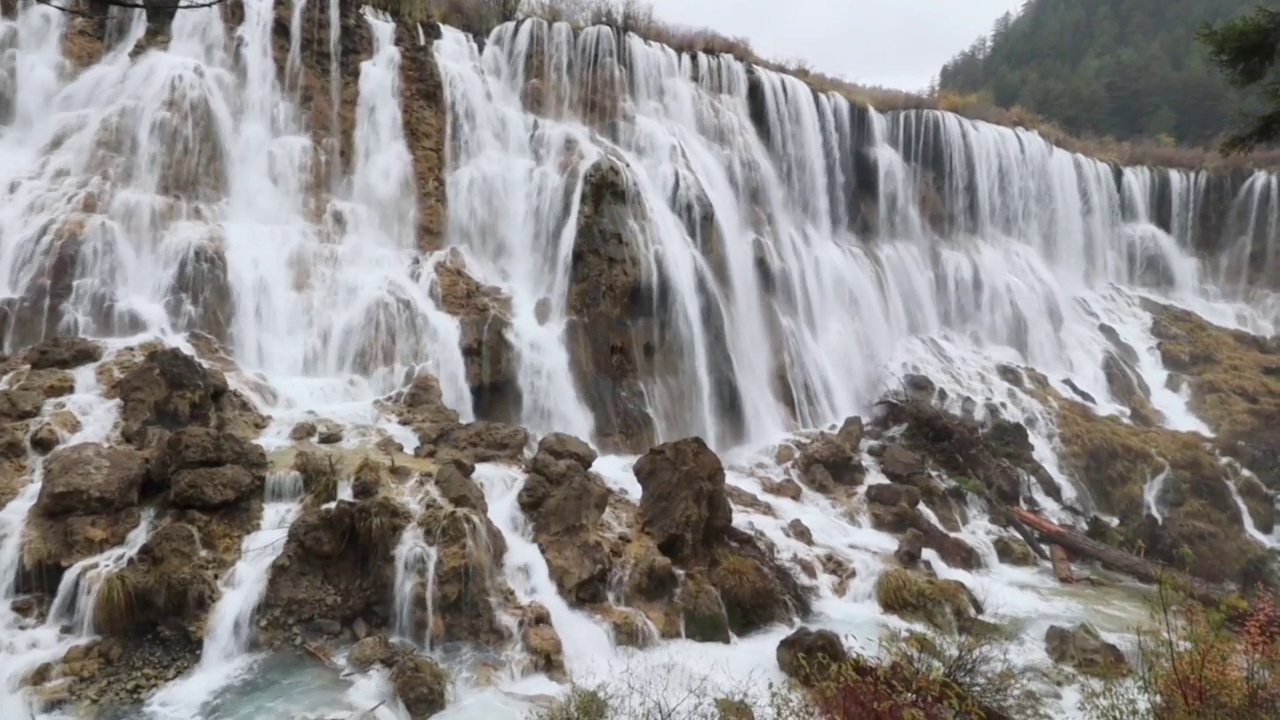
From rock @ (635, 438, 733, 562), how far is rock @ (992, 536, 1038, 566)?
5528 millimetres

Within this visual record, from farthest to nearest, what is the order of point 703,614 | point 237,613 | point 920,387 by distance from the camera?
point 920,387 → point 703,614 → point 237,613

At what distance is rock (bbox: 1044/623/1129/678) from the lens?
27.6ft

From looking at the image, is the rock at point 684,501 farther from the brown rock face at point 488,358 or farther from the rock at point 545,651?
the brown rock face at point 488,358

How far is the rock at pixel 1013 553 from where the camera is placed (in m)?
12.8

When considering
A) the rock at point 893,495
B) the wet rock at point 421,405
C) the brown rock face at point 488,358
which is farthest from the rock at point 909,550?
the wet rock at point 421,405

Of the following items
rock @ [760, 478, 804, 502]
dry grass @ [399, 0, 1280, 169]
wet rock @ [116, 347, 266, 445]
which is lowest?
rock @ [760, 478, 804, 502]

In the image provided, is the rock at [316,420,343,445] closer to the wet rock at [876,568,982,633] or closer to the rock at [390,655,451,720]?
the rock at [390,655,451,720]

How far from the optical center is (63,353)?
10828 millimetres

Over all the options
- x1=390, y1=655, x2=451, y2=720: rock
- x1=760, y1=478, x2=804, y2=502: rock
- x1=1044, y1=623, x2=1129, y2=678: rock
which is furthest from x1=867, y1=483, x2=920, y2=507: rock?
x1=390, y1=655, x2=451, y2=720: rock

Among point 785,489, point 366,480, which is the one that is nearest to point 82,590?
point 366,480

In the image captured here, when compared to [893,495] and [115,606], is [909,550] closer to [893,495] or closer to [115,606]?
[893,495]

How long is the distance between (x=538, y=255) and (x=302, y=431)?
23.4 feet

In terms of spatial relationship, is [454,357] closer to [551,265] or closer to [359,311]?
[359,311]

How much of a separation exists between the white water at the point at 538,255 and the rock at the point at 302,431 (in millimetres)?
1037
